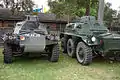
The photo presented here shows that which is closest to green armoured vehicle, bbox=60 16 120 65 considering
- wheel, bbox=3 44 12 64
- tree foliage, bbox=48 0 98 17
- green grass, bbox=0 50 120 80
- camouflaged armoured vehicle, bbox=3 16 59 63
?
green grass, bbox=0 50 120 80

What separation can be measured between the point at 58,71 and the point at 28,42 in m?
1.60

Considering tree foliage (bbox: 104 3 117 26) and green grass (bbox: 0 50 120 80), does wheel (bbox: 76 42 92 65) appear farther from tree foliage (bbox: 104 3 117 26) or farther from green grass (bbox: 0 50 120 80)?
tree foliage (bbox: 104 3 117 26)

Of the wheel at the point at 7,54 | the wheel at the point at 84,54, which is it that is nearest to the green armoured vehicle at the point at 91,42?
the wheel at the point at 84,54

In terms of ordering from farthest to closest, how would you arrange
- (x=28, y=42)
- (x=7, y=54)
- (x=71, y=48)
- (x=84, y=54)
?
(x=71, y=48), (x=84, y=54), (x=7, y=54), (x=28, y=42)

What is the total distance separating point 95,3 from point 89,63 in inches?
435

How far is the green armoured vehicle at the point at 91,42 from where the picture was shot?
7.50 metres

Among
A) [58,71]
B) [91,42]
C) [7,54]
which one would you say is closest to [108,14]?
[91,42]

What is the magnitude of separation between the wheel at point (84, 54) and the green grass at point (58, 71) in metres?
0.21

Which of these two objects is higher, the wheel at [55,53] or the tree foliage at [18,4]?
the tree foliage at [18,4]

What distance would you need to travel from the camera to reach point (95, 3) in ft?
58.6

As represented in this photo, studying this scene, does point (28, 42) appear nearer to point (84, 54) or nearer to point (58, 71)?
point (58, 71)

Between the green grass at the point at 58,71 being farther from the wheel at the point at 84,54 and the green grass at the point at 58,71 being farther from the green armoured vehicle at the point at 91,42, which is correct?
the green armoured vehicle at the point at 91,42

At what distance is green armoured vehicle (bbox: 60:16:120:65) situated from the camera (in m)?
7.50

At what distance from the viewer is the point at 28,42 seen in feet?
24.2
